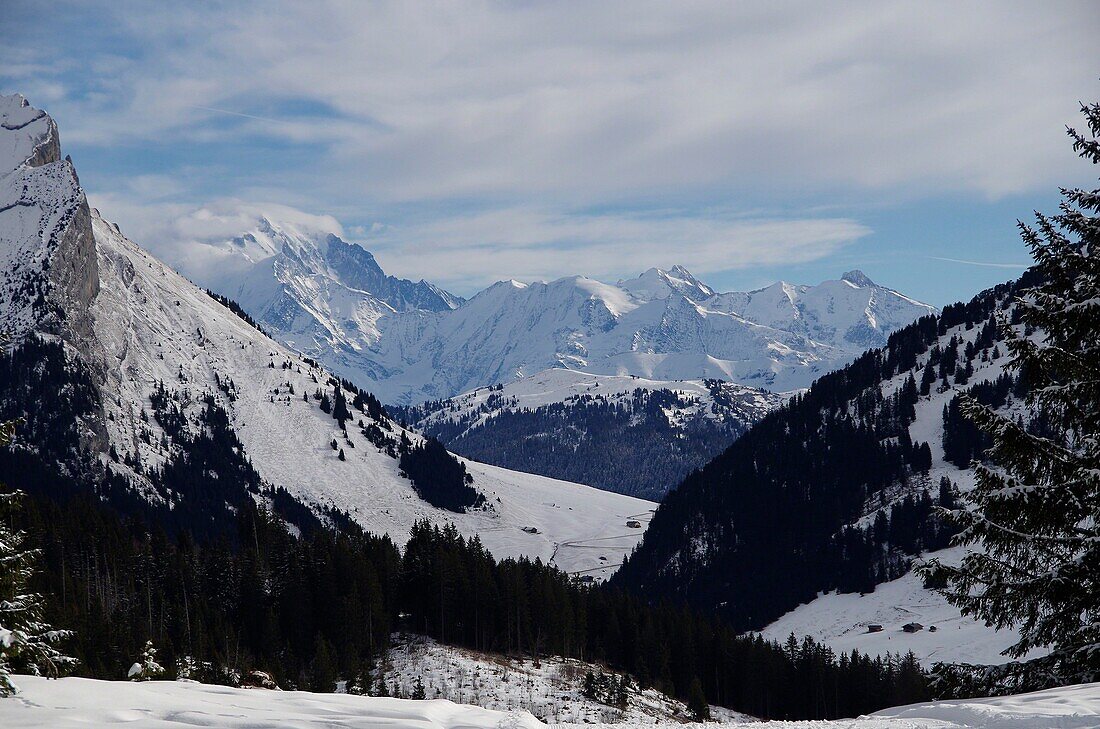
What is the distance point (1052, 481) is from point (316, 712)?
1821cm

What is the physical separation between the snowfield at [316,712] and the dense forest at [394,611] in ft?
204

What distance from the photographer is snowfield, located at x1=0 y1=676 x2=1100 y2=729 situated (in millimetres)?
16109

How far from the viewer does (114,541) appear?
103 meters

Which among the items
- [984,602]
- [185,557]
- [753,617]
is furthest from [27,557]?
[753,617]

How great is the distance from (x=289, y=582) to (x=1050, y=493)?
3477 inches

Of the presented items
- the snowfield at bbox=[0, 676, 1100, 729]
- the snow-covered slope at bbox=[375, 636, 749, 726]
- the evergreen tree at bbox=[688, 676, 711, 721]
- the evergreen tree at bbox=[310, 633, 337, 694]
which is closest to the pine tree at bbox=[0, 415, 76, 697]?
the snowfield at bbox=[0, 676, 1100, 729]

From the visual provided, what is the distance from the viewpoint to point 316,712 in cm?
1766

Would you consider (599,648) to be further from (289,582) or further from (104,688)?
(104,688)

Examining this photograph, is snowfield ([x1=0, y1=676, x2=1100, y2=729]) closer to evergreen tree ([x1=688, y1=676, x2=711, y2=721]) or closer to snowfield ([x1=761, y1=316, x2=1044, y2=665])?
evergreen tree ([x1=688, y1=676, x2=711, y2=721])

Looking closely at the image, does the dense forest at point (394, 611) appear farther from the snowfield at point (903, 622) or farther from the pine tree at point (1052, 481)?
the pine tree at point (1052, 481)

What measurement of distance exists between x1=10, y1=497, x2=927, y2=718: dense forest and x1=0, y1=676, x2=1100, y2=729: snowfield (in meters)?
62.2

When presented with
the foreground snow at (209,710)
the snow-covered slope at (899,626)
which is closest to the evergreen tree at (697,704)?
the snow-covered slope at (899,626)

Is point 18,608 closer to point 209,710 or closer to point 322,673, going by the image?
point 209,710

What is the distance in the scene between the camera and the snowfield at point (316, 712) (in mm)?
16109
